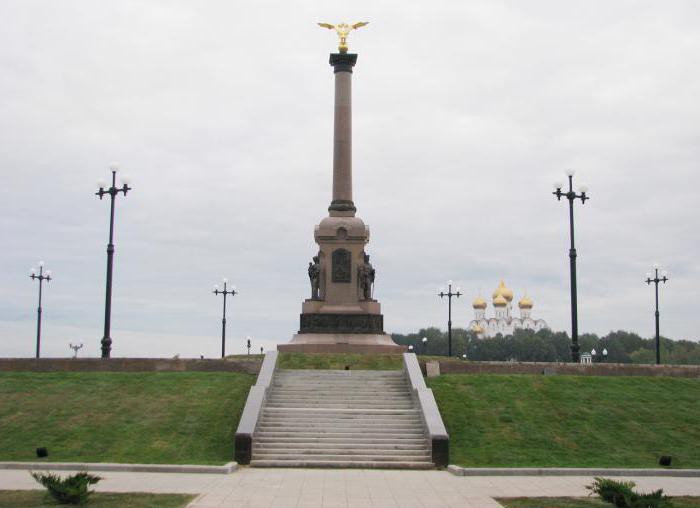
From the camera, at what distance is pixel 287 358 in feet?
89.9

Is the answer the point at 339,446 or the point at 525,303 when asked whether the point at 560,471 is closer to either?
the point at 339,446

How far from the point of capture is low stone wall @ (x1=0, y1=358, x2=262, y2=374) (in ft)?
84.0

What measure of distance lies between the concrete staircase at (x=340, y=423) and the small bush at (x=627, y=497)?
679cm

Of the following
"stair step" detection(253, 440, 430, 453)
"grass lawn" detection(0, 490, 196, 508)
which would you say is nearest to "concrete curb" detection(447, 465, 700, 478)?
"stair step" detection(253, 440, 430, 453)

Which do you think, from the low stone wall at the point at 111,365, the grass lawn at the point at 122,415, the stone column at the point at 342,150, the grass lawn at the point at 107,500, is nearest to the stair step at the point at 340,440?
the grass lawn at the point at 122,415

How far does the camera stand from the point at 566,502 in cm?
1357

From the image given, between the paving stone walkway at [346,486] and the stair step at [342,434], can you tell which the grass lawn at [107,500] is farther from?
the stair step at [342,434]

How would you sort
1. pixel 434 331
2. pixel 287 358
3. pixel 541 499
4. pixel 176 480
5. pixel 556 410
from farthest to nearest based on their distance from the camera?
1. pixel 434 331
2. pixel 287 358
3. pixel 556 410
4. pixel 176 480
5. pixel 541 499

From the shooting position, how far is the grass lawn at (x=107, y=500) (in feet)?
42.2

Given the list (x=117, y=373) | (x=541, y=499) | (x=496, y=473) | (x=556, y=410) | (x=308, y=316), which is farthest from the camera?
(x=308, y=316)

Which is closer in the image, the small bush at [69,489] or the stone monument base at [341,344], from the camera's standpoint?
the small bush at [69,489]

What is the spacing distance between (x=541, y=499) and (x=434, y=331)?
95171 millimetres

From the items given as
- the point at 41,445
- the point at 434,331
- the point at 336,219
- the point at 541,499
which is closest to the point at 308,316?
the point at 336,219

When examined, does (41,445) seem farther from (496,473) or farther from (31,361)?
(496,473)
